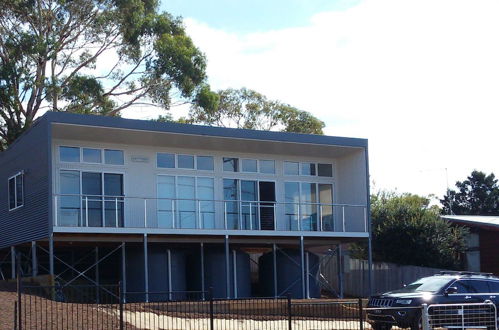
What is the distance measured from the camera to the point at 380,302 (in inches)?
883

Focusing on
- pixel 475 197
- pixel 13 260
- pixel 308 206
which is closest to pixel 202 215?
pixel 308 206

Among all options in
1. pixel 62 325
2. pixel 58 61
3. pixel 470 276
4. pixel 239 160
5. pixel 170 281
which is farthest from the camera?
pixel 58 61

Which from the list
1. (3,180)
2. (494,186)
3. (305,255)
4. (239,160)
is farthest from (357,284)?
(494,186)

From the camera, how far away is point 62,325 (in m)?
19.3

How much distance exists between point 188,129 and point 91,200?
411 centimetres

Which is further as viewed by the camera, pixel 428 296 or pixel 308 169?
pixel 308 169

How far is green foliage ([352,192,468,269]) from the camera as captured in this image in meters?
37.9

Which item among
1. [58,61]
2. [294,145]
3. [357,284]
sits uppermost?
[58,61]

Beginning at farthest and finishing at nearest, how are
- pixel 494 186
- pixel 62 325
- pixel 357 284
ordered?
pixel 494 186 < pixel 357 284 < pixel 62 325

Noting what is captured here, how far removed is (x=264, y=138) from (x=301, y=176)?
3912 mm

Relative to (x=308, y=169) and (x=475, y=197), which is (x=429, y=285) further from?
(x=475, y=197)

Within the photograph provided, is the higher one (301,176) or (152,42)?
(152,42)

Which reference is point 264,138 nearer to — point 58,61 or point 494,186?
point 58,61

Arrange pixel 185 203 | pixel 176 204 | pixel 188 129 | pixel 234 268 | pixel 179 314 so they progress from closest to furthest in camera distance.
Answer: pixel 179 314
pixel 188 129
pixel 176 204
pixel 185 203
pixel 234 268
